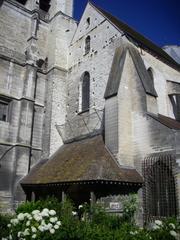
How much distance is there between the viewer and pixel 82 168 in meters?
11.4

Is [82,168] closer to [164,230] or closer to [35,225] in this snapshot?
[164,230]

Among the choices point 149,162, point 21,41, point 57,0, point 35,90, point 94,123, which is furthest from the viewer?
point 57,0

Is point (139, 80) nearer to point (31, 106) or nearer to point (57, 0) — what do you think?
point (31, 106)

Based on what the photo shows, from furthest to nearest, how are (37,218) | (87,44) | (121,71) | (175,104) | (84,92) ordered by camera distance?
(87,44) < (84,92) < (175,104) < (121,71) < (37,218)

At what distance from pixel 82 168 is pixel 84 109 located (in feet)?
18.8

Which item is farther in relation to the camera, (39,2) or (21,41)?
(39,2)

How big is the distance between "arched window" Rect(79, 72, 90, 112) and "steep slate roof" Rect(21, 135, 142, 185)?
8.19 ft

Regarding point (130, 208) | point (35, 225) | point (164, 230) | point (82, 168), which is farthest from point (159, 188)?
point (35, 225)

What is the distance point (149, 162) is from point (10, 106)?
8890 mm

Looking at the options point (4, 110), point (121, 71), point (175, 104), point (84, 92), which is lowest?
point (4, 110)

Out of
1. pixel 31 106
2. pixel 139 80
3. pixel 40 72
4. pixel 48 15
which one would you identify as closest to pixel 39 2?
pixel 48 15

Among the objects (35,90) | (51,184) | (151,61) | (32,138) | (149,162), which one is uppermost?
(151,61)

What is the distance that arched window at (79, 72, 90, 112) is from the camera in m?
16.5

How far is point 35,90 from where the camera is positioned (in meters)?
17.4
